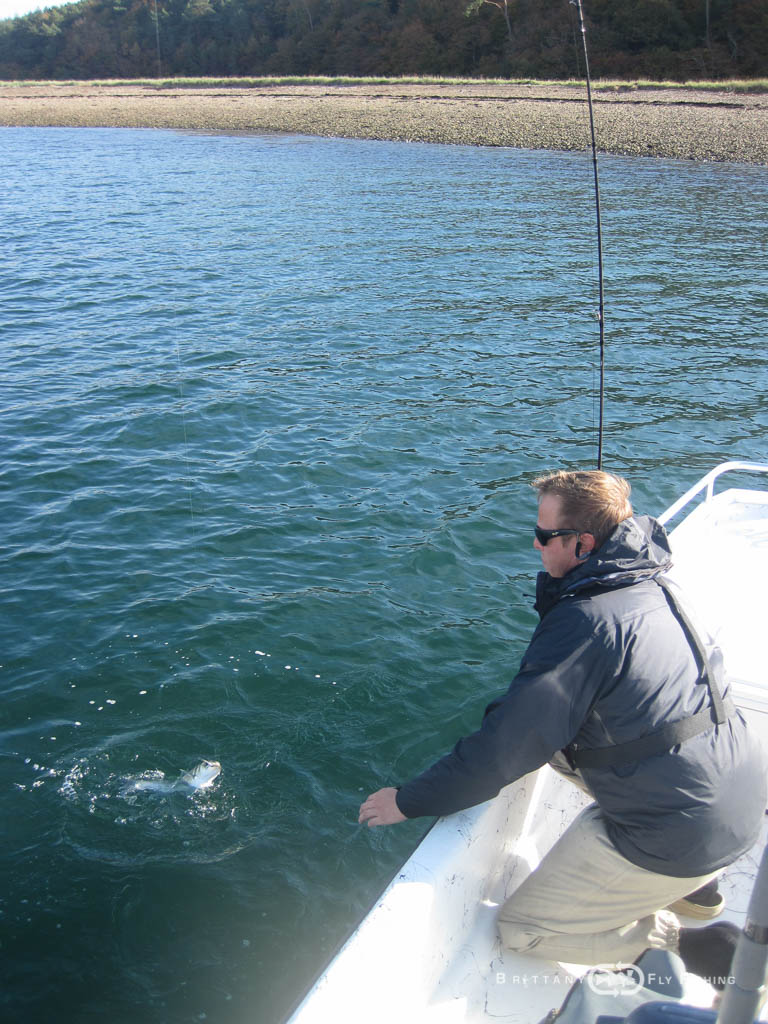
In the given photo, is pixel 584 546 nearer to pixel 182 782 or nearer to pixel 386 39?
pixel 182 782

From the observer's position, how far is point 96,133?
1811 inches

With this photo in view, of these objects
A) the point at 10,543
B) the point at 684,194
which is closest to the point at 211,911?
the point at 10,543

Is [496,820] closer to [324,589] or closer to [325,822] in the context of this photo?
[325,822]

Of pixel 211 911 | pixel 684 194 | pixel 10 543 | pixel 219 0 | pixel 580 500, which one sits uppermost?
pixel 219 0

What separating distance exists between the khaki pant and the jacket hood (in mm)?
778

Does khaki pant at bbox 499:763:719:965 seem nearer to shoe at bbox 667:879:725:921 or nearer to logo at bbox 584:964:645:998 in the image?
shoe at bbox 667:879:725:921

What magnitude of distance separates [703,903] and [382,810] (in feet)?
4.27

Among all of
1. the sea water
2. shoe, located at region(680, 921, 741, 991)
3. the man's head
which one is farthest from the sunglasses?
the sea water

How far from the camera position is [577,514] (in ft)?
9.45

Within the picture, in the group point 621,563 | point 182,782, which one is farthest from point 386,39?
point 621,563

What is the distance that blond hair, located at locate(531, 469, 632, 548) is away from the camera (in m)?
2.87

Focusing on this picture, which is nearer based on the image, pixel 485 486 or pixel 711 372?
pixel 485 486

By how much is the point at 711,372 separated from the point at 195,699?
9.42 meters

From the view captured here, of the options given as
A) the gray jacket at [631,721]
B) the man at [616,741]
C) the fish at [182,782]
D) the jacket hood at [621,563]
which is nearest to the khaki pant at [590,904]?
the man at [616,741]
